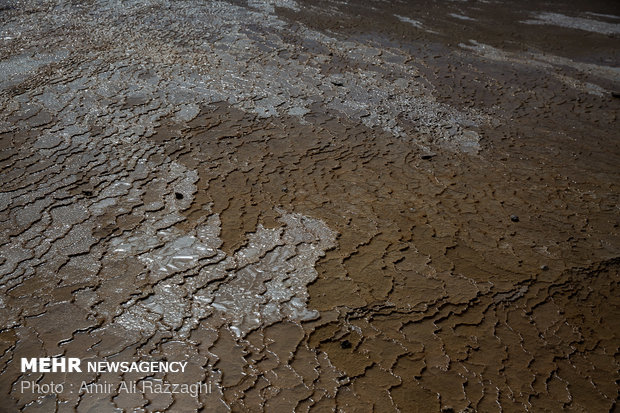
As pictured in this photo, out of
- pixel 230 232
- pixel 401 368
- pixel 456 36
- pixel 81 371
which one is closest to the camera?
pixel 81 371

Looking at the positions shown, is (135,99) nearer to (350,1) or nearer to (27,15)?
(27,15)

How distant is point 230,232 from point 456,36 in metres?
3.22

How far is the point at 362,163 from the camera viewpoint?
2496mm

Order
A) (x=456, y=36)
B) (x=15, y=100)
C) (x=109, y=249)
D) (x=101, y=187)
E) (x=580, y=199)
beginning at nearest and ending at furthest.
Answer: (x=109, y=249)
(x=101, y=187)
(x=580, y=199)
(x=15, y=100)
(x=456, y=36)

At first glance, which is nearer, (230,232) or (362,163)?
(230,232)

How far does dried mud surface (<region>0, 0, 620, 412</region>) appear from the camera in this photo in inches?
58.7

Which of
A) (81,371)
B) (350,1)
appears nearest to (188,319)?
(81,371)

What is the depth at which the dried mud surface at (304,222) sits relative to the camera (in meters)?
1.49

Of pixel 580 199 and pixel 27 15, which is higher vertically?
pixel 27 15

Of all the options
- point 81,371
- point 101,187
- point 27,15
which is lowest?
point 81,371

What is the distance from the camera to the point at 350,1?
509 centimetres

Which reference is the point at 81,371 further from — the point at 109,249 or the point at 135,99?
the point at 135,99

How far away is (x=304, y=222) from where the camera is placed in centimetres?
206

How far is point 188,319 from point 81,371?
1.06ft
